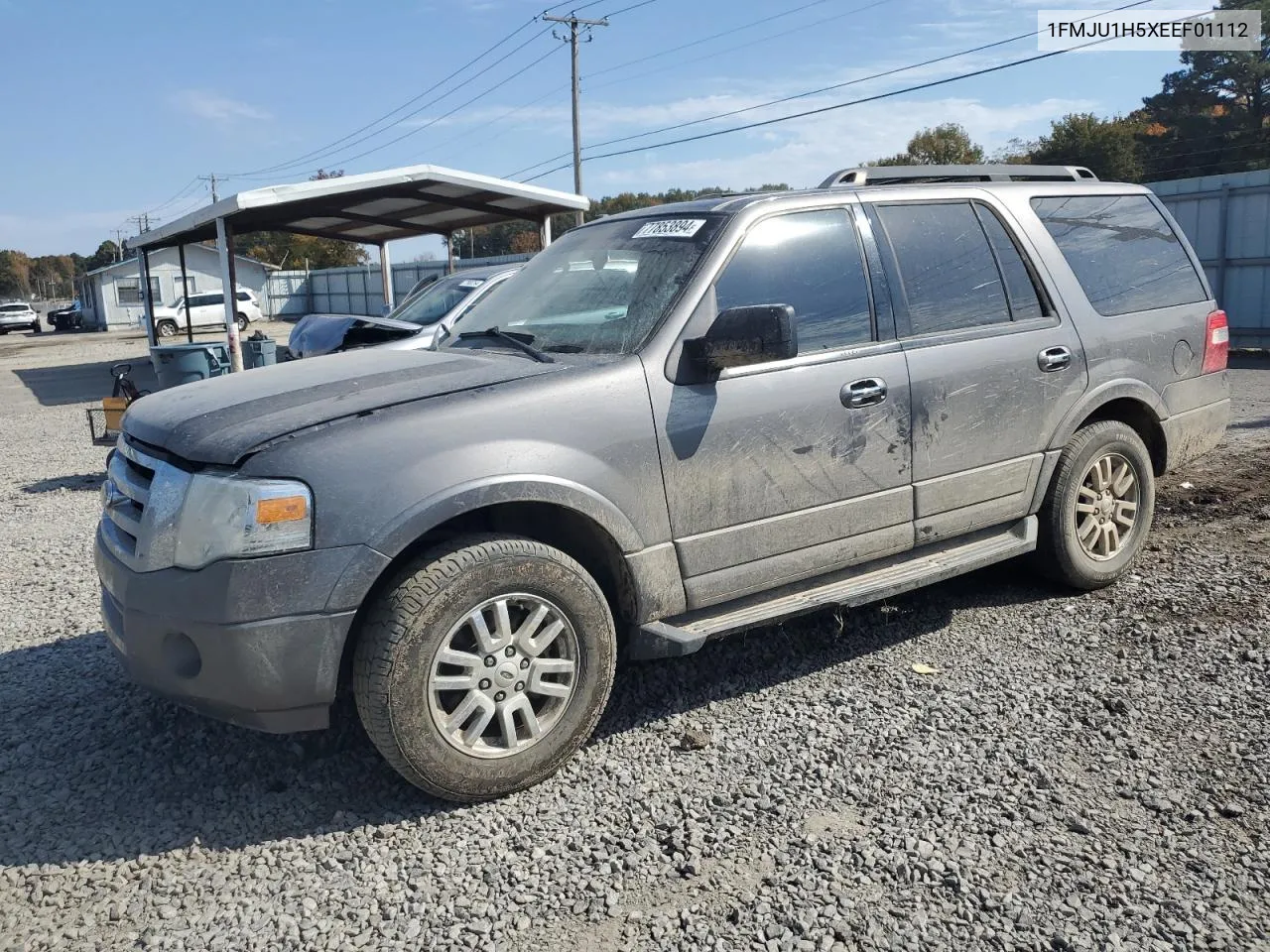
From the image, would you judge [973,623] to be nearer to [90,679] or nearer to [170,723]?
[170,723]

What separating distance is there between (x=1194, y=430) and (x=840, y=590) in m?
2.59

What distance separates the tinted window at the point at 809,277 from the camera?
158 inches

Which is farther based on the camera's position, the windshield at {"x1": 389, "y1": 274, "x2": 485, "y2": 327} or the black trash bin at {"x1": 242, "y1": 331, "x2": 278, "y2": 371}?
the black trash bin at {"x1": 242, "y1": 331, "x2": 278, "y2": 371}

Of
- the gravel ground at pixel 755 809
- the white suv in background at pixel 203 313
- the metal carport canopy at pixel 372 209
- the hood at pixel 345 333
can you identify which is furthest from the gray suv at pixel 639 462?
the white suv in background at pixel 203 313

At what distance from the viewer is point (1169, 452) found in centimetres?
538

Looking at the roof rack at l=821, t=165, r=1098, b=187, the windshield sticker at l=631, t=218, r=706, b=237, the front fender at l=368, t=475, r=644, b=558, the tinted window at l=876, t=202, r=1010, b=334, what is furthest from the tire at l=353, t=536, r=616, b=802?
the roof rack at l=821, t=165, r=1098, b=187

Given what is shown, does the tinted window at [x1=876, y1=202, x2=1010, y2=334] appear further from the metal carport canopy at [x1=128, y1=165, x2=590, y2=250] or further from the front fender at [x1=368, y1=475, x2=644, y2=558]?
the metal carport canopy at [x1=128, y1=165, x2=590, y2=250]

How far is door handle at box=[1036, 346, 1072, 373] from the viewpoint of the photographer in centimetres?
471

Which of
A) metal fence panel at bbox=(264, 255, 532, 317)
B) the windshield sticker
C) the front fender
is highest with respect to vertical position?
metal fence panel at bbox=(264, 255, 532, 317)

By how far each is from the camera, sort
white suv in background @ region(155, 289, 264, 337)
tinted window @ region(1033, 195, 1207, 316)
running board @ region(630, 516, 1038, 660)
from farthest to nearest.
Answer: white suv in background @ region(155, 289, 264, 337) → tinted window @ region(1033, 195, 1207, 316) → running board @ region(630, 516, 1038, 660)

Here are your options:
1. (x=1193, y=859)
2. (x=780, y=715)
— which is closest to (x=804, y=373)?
(x=780, y=715)

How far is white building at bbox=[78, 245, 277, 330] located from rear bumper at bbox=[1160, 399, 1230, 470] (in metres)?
55.0

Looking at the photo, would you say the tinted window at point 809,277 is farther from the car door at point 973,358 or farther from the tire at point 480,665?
the tire at point 480,665

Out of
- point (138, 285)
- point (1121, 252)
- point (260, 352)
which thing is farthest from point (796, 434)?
point (138, 285)
